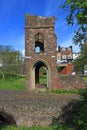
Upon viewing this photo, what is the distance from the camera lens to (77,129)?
65.2 ft

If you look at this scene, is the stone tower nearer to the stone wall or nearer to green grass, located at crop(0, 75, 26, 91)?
green grass, located at crop(0, 75, 26, 91)

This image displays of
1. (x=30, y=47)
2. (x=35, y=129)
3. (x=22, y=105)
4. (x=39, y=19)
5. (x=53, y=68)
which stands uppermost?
(x=39, y=19)

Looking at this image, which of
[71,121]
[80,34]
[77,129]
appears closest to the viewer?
[80,34]

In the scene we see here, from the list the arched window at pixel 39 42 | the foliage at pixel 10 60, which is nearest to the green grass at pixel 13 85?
the arched window at pixel 39 42

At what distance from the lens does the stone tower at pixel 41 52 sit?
Result: 3209 centimetres

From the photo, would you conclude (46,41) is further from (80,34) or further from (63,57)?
(63,57)

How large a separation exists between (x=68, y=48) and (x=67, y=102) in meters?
92.9

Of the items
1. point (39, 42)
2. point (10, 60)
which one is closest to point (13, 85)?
point (39, 42)

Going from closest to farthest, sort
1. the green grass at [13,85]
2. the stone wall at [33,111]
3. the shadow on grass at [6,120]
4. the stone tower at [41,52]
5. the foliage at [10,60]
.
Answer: the stone wall at [33,111] < the shadow on grass at [6,120] < the stone tower at [41,52] < the green grass at [13,85] < the foliage at [10,60]

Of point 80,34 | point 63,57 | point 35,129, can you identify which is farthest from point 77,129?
point 63,57

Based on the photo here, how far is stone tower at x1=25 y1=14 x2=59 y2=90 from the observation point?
32.1m

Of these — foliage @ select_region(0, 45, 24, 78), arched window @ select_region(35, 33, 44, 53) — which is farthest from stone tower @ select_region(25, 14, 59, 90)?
foliage @ select_region(0, 45, 24, 78)

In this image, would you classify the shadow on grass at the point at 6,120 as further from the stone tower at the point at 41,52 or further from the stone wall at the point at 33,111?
the stone tower at the point at 41,52

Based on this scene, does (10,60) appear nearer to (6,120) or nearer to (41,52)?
(41,52)
